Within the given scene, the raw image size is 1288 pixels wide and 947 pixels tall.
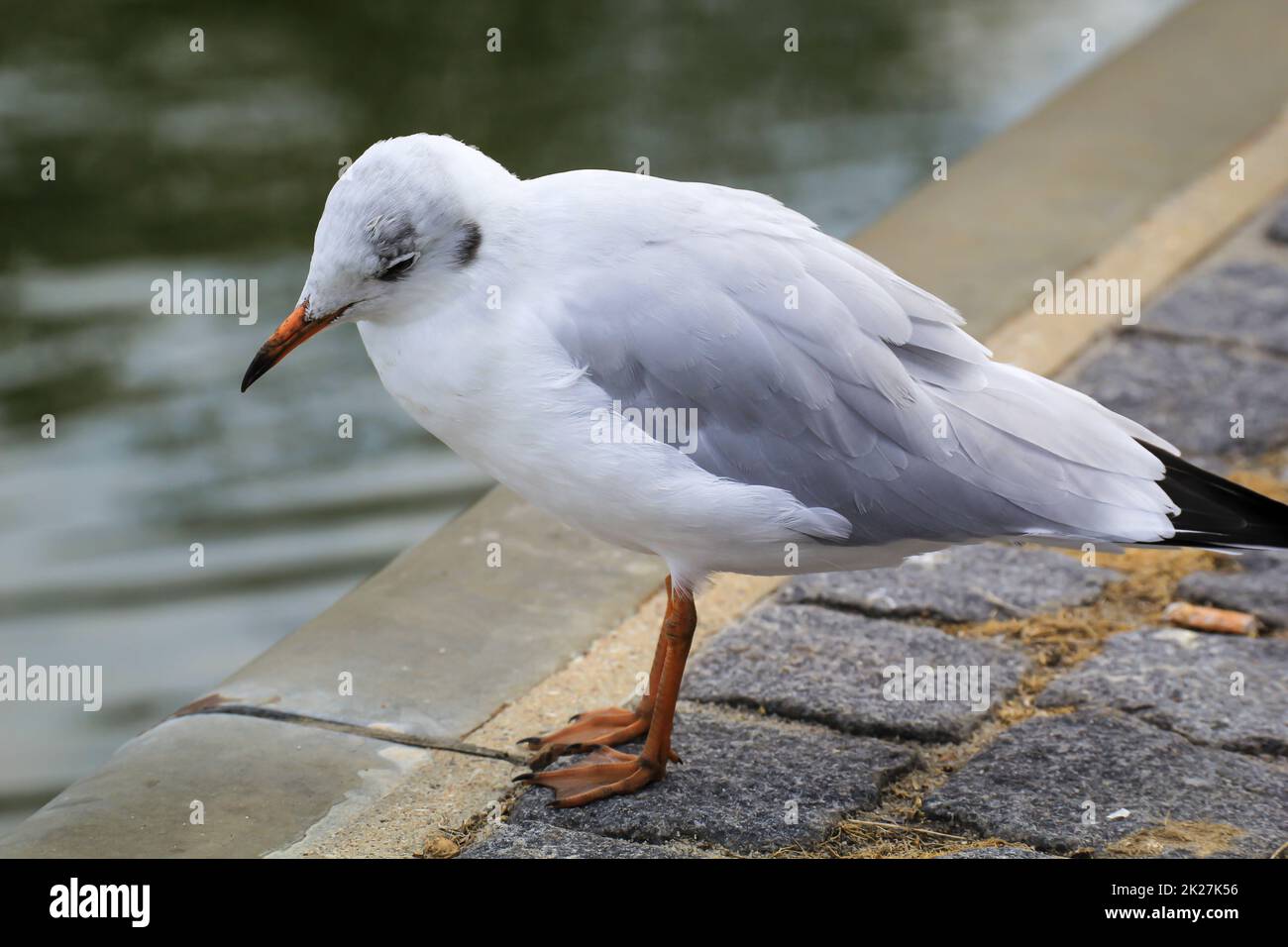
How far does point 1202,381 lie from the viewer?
Result: 5.02m

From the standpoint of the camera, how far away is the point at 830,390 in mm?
3277

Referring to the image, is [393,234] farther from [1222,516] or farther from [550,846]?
[1222,516]

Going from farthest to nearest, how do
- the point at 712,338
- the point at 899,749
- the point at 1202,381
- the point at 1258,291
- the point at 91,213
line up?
the point at 91,213
the point at 1258,291
the point at 1202,381
the point at 899,749
the point at 712,338

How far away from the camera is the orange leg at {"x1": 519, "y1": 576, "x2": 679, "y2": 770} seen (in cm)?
352

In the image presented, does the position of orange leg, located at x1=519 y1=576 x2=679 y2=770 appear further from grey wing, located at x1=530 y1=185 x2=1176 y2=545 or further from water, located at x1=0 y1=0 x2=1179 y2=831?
water, located at x1=0 y1=0 x2=1179 y2=831

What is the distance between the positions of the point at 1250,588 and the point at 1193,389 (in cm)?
105

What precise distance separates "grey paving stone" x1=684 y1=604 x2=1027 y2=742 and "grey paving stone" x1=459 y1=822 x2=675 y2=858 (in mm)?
583

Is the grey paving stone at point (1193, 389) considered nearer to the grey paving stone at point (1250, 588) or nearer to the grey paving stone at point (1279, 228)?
the grey paving stone at point (1250, 588)

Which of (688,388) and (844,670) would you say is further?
(844,670)

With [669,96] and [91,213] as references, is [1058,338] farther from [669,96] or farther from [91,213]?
[91,213]

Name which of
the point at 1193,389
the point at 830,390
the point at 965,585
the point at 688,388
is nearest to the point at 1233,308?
the point at 1193,389

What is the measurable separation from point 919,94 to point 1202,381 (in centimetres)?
401

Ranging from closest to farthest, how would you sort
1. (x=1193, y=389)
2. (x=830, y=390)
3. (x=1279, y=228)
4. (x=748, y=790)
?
(x=830, y=390) → (x=748, y=790) → (x=1193, y=389) → (x=1279, y=228)

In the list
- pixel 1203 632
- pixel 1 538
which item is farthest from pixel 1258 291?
pixel 1 538
